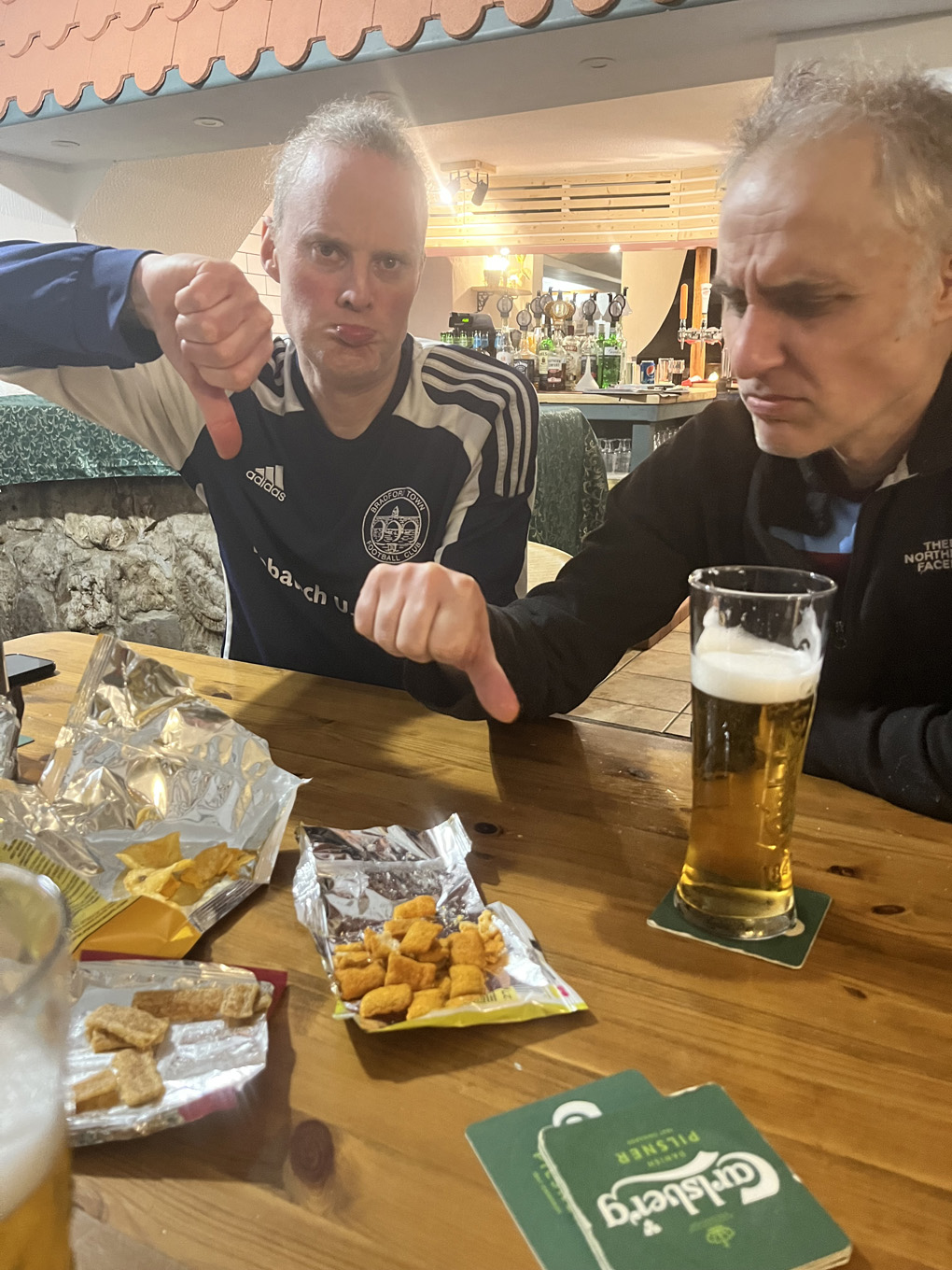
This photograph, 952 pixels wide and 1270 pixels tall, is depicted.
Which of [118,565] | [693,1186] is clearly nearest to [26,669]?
[693,1186]

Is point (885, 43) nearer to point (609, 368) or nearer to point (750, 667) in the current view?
point (750, 667)

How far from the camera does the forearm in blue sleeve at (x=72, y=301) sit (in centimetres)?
127

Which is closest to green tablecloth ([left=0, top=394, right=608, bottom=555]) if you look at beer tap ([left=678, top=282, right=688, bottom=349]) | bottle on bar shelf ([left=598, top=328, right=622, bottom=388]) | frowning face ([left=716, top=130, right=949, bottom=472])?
frowning face ([left=716, top=130, right=949, bottom=472])

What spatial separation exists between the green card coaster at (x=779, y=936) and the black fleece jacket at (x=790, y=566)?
20 cm

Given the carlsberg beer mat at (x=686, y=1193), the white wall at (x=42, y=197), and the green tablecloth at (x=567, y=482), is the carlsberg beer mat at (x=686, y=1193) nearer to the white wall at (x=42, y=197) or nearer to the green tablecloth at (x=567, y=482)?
the green tablecloth at (x=567, y=482)

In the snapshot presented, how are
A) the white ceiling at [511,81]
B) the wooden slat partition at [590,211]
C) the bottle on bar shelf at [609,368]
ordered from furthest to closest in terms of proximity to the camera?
the wooden slat partition at [590,211], the bottle on bar shelf at [609,368], the white ceiling at [511,81]

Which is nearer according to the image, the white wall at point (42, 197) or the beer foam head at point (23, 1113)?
the beer foam head at point (23, 1113)

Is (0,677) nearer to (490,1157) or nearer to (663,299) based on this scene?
(490,1157)

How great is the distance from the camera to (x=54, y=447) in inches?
85.6

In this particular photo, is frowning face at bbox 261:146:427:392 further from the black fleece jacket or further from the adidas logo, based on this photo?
the black fleece jacket

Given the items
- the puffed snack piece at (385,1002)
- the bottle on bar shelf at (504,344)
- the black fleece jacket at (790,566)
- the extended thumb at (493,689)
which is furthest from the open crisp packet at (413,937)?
the bottle on bar shelf at (504,344)

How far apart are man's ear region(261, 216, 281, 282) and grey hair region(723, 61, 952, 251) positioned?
844 mm

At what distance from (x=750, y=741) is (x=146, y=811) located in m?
0.45

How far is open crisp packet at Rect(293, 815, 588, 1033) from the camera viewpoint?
0.46 m
